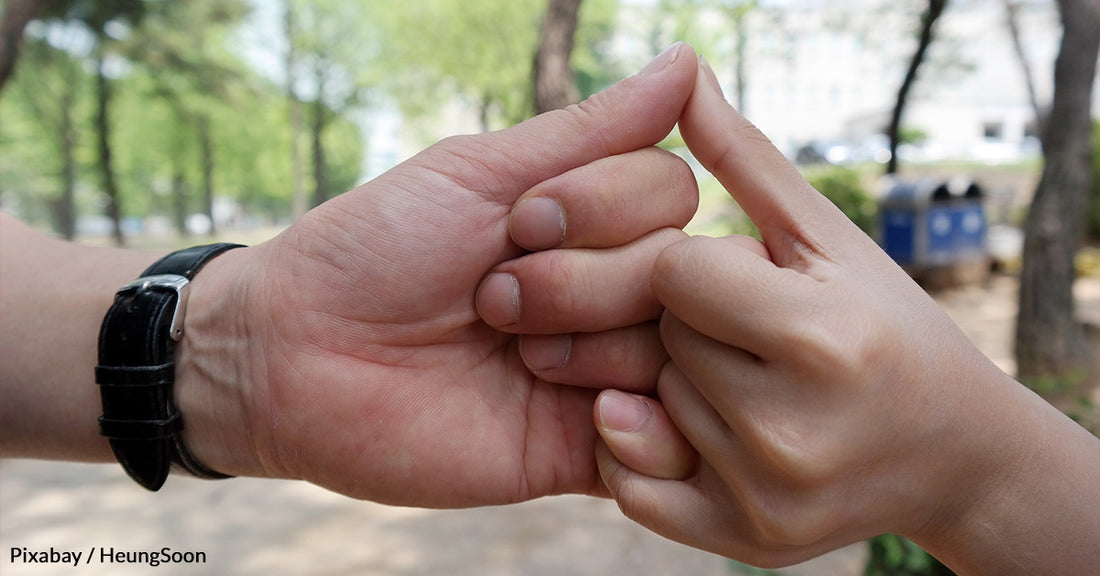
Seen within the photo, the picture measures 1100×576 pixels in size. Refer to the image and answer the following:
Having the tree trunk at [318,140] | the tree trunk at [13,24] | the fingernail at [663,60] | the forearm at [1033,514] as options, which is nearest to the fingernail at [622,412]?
the forearm at [1033,514]

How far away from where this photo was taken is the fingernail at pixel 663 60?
151 centimetres

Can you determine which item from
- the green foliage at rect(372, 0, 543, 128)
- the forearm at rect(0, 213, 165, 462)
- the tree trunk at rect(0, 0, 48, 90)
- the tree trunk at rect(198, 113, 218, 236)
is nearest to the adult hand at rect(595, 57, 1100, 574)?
the forearm at rect(0, 213, 165, 462)

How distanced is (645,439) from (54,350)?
1.37m

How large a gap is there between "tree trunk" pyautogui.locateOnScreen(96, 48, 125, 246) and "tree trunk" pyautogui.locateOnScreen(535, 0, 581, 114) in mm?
17960

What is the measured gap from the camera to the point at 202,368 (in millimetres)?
1608

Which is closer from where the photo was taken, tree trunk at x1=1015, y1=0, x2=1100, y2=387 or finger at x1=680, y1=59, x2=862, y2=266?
finger at x1=680, y1=59, x2=862, y2=266

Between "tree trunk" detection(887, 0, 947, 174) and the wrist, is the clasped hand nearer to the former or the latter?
the wrist

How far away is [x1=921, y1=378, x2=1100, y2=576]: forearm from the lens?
126 cm

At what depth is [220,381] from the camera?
159 cm

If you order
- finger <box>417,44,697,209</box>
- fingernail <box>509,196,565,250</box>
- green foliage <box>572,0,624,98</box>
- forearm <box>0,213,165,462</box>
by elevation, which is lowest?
green foliage <box>572,0,624,98</box>

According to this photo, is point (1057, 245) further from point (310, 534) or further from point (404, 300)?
point (404, 300)

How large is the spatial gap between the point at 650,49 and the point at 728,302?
33198 millimetres

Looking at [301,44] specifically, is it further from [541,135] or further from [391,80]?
[541,135]

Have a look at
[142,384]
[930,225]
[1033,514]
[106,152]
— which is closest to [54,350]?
[142,384]
